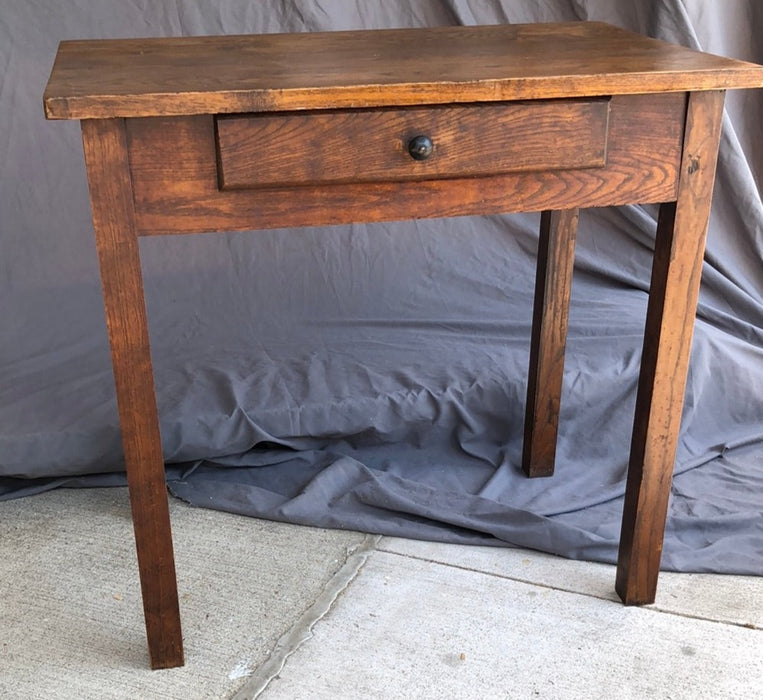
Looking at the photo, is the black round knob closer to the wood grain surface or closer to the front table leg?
the wood grain surface

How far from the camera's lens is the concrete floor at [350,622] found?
1.52m

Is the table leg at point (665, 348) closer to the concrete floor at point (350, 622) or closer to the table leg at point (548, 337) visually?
the concrete floor at point (350, 622)

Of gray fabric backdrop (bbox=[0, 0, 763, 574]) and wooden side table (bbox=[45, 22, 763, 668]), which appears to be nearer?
wooden side table (bbox=[45, 22, 763, 668])

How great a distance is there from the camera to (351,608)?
66.3 inches

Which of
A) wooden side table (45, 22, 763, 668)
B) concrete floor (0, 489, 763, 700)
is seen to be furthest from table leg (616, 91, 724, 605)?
concrete floor (0, 489, 763, 700)

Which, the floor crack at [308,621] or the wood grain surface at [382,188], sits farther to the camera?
the floor crack at [308,621]

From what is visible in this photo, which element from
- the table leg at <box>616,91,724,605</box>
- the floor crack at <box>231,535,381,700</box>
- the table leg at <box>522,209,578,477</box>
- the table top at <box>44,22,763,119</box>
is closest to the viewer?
the table top at <box>44,22,763,119</box>

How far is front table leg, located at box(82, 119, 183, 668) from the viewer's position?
1.26 meters

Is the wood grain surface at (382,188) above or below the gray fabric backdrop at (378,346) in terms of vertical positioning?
above

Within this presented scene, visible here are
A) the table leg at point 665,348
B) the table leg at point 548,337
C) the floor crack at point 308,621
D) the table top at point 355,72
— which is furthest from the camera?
the table leg at point 548,337

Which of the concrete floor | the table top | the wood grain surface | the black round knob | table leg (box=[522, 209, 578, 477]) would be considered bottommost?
the concrete floor

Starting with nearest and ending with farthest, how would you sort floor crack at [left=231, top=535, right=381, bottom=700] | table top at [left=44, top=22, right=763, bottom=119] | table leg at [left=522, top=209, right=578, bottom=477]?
table top at [left=44, top=22, right=763, bottom=119], floor crack at [left=231, top=535, right=381, bottom=700], table leg at [left=522, top=209, right=578, bottom=477]

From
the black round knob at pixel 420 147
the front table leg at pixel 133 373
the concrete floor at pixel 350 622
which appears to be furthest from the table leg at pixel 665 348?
the front table leg at pixel 133 373

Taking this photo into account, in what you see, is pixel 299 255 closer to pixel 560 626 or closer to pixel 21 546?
pixel 21 546
